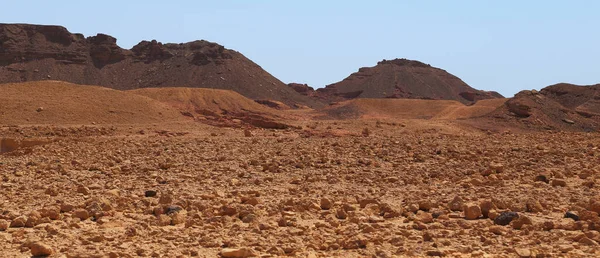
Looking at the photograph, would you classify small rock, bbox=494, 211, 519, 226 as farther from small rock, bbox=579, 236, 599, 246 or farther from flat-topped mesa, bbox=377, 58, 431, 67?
flat-topped mesa, bbox=377, 58, 431, 67

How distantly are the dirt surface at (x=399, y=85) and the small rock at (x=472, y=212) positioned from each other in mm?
80082

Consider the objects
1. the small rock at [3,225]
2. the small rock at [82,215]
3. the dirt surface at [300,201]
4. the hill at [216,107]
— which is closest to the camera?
the dirt surface at [300,201]

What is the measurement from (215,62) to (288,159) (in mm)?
68859

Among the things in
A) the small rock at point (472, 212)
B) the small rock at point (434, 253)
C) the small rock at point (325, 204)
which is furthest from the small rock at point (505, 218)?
the small rock at point (325, 204)

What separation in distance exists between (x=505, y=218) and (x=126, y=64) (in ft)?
261

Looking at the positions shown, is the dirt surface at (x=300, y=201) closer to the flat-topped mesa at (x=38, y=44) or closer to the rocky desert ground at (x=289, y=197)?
the rocky desert ground at (x=289, y=197)

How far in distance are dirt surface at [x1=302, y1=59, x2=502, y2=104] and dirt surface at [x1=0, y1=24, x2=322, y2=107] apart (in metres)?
12.6

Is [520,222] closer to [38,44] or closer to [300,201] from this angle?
[300,201]

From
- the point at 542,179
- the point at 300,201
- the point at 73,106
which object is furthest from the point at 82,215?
the point at 73,106

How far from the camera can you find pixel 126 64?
83.1 meters

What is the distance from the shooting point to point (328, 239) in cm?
649

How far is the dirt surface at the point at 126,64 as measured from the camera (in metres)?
76.7

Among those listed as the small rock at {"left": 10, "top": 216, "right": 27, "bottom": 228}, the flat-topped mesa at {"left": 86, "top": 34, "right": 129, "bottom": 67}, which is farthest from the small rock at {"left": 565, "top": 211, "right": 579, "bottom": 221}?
the flat-topped mesa at {"left": 86, "top": 34, "right": 129, "bottom": 67}

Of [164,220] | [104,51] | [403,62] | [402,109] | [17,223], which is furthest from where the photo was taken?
[403,62]
